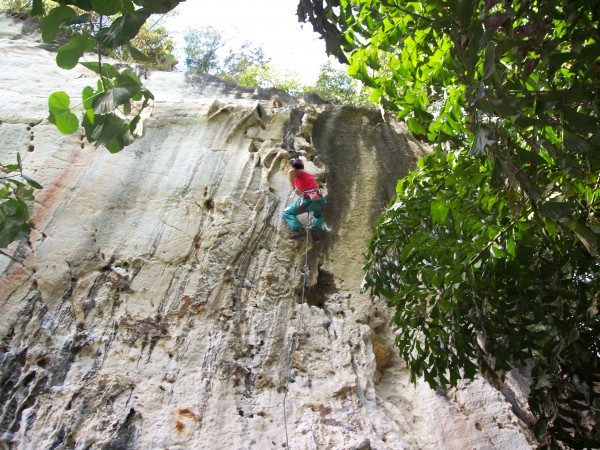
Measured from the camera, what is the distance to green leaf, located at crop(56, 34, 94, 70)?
7.14 feet

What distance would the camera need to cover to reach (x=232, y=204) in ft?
20.6

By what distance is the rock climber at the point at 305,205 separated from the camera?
6227 millimetres

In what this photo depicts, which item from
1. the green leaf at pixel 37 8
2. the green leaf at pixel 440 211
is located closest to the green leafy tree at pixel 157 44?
the green leaf at pixel 440 211

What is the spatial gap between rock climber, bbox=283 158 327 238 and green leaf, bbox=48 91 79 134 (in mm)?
3811

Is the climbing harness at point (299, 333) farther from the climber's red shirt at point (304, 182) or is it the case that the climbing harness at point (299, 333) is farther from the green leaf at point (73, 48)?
the green leaf at point (73, 48)

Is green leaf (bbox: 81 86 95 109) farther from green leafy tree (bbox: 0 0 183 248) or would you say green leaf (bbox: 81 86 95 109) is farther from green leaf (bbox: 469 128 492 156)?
green leaf (bbox: 469 128 492 156)

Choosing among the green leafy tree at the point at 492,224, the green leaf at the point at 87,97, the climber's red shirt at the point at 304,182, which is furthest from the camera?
the climber's red shirt at the point at 304,182

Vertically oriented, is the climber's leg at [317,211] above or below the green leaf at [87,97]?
below

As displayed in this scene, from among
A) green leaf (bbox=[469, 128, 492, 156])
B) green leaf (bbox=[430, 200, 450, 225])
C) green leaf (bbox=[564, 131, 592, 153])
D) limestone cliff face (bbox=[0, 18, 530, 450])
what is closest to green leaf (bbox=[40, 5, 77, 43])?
green leaf (bbox=[469, 128, 492, 156])

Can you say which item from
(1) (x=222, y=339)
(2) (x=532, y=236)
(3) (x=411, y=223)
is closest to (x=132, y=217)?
(1) (x=222, y=339)

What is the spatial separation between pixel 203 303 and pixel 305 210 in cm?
163

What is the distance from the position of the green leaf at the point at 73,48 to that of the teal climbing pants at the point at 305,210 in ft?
13.5

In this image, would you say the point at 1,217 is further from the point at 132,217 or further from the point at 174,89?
the point at 174,89

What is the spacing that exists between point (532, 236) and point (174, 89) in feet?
20.2
